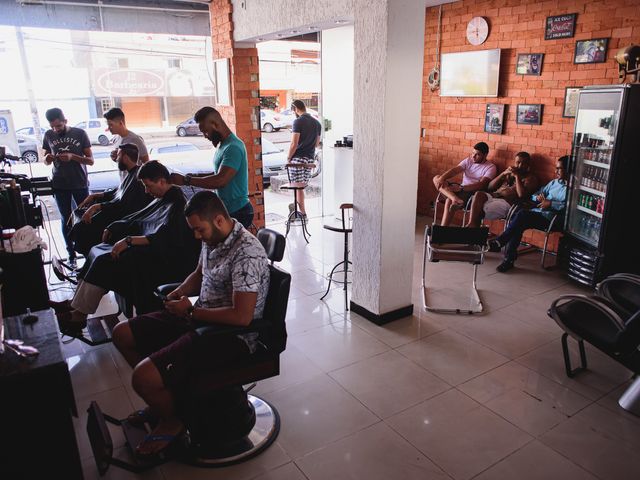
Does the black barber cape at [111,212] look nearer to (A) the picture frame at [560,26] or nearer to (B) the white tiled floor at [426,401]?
(B) the white tiled floor at [426,401]

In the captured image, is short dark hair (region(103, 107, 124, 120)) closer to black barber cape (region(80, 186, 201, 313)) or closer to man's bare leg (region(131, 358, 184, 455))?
black barber cape (region(80, 186, 201, 313))

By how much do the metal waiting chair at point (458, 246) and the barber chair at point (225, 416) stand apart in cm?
172

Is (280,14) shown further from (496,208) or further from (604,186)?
(604,186)

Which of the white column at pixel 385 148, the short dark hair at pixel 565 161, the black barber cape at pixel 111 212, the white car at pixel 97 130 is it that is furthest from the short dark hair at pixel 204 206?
the white car at pixel 97 130

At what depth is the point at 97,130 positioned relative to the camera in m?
6.12

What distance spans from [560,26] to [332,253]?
2.97 metres

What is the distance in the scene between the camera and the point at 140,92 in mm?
5695

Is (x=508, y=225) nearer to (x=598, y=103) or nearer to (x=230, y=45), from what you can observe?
(x=598, y=103)

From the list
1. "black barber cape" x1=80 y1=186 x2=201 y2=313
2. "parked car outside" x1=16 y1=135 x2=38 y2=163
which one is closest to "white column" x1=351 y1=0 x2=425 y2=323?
"black barber cape" x1=80 y1=186 x2=201 y2=313

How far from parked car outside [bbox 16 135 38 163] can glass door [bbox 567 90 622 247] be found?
5.84m

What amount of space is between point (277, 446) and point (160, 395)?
0.62 m

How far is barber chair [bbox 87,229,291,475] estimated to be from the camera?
2.00 metres

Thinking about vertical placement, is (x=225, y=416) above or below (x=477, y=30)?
below

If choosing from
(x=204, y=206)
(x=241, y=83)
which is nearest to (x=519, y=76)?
(x=241, y=83)
